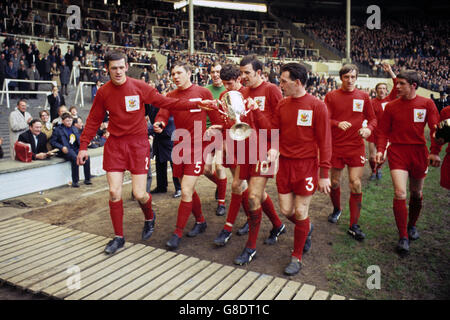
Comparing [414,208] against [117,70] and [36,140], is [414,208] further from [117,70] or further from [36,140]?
[36,140]

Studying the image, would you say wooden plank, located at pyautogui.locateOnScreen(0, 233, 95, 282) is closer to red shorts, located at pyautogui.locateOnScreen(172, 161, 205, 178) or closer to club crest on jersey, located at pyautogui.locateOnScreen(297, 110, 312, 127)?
red shorts, located at pyautogui.locateOnScreen(172, 161, 205, 178)

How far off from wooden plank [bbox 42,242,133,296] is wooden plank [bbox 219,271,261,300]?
4.41 ft

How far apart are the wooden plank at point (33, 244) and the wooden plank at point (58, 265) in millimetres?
501

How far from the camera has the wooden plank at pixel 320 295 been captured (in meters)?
3.00

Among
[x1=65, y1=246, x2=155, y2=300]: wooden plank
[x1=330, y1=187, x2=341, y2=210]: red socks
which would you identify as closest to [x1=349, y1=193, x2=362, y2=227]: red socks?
[x1=330, y1=187, x2=341, y2=210]: red socks

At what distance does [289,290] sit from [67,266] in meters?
2.17

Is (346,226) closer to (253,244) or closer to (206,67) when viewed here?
(253,244)

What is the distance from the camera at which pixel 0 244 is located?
418 cm

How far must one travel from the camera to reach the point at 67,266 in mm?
3645

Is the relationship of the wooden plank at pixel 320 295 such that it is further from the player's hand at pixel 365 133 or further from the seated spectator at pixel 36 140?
the seated spectator at pixel 36 140

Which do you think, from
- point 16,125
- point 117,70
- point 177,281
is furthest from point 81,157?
point 16,125

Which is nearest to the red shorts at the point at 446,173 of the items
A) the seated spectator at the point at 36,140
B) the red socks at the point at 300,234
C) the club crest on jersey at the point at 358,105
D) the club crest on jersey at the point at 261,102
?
the club crest on jersey at the point at 358,105
